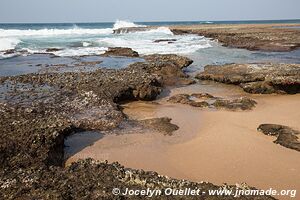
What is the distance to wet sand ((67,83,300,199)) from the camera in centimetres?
550

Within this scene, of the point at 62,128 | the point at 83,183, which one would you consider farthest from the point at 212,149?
the point at 83,183

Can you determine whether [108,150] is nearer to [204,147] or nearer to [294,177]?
[204,147]

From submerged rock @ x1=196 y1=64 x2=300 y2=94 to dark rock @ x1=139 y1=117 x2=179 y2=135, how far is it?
15.8ft

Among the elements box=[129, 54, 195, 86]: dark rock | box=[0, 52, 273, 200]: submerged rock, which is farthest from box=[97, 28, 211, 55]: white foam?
box=[0, 52, 273, 200]: submerged rock

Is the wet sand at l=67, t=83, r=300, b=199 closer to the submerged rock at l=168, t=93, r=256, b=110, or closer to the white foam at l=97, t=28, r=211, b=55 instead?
the submerged rock at l=168, t=93, r=256, b=110

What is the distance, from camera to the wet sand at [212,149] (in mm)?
5496

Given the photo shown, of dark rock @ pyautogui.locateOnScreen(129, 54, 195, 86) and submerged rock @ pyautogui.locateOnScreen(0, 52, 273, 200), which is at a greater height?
submerged rock @ pyautogui.locateOnScreen(0, 52, 273, 200)

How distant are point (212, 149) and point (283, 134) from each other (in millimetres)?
1684

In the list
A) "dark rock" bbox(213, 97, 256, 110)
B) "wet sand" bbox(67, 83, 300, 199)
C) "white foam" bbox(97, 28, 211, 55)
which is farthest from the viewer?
"white foam" bbox(97, 28, 211, 55)

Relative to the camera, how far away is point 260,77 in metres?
12.2

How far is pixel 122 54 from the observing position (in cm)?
2038

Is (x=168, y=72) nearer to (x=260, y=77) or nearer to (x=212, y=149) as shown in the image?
(x=260, y=77)

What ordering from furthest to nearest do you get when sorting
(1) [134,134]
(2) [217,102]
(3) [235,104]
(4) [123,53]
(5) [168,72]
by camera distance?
(4) [123,53] < (5) [168,72] < (2) [217,102] < (3) [235,104] < (1) [134,134]

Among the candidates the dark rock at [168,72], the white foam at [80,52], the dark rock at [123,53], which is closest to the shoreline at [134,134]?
the dark rock at [168,72]
